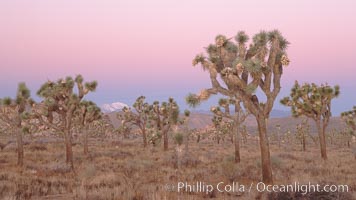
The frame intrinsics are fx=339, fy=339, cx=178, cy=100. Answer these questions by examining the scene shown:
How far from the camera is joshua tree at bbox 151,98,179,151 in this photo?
34312mm

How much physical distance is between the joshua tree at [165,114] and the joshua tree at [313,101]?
11280mm

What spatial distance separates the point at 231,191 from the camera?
38.2 feet

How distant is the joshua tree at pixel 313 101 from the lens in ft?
84.0

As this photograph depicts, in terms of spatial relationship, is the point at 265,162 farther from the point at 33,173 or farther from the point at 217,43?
the point at 33,173

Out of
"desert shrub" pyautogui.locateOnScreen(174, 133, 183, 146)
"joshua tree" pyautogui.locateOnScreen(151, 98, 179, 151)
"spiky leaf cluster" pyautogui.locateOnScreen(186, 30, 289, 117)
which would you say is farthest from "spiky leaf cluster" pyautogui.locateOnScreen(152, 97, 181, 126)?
"spiky leaf cluster" pyautogui.locateOnScreen(186, 30, 289, 117)

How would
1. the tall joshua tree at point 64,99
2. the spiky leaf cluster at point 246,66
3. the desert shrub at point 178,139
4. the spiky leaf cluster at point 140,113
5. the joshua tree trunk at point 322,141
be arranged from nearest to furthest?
the spiky leaf cluster at point 246,66, the tall joshua tree at point 64,99, the desert shrub at point 178,139, the joshua tree trunk at point 322,141, the spiky leaf cluster at point 140,113

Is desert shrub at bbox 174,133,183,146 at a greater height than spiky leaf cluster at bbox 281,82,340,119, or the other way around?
spiky leaf cluster at bbox 281,82,340,119

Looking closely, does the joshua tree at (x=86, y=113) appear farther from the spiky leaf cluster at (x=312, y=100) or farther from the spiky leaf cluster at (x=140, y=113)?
the spiky leaf cluster at (x=312, y=100)

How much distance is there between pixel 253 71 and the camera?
42.0 ft

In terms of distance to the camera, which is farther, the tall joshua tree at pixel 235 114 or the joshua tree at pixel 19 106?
the tall joshua tree at pixel 235 114

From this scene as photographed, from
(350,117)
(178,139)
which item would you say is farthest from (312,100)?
(178,139)

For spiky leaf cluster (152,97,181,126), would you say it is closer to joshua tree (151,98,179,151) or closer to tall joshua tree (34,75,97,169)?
joshua tree (151,98,179,151)

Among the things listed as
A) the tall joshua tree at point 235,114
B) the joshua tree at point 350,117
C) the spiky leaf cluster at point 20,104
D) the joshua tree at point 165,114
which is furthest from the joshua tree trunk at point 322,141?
the spiky leaf cluster at point 20,104

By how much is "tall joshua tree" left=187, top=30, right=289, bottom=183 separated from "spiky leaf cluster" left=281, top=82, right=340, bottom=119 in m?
13.3
